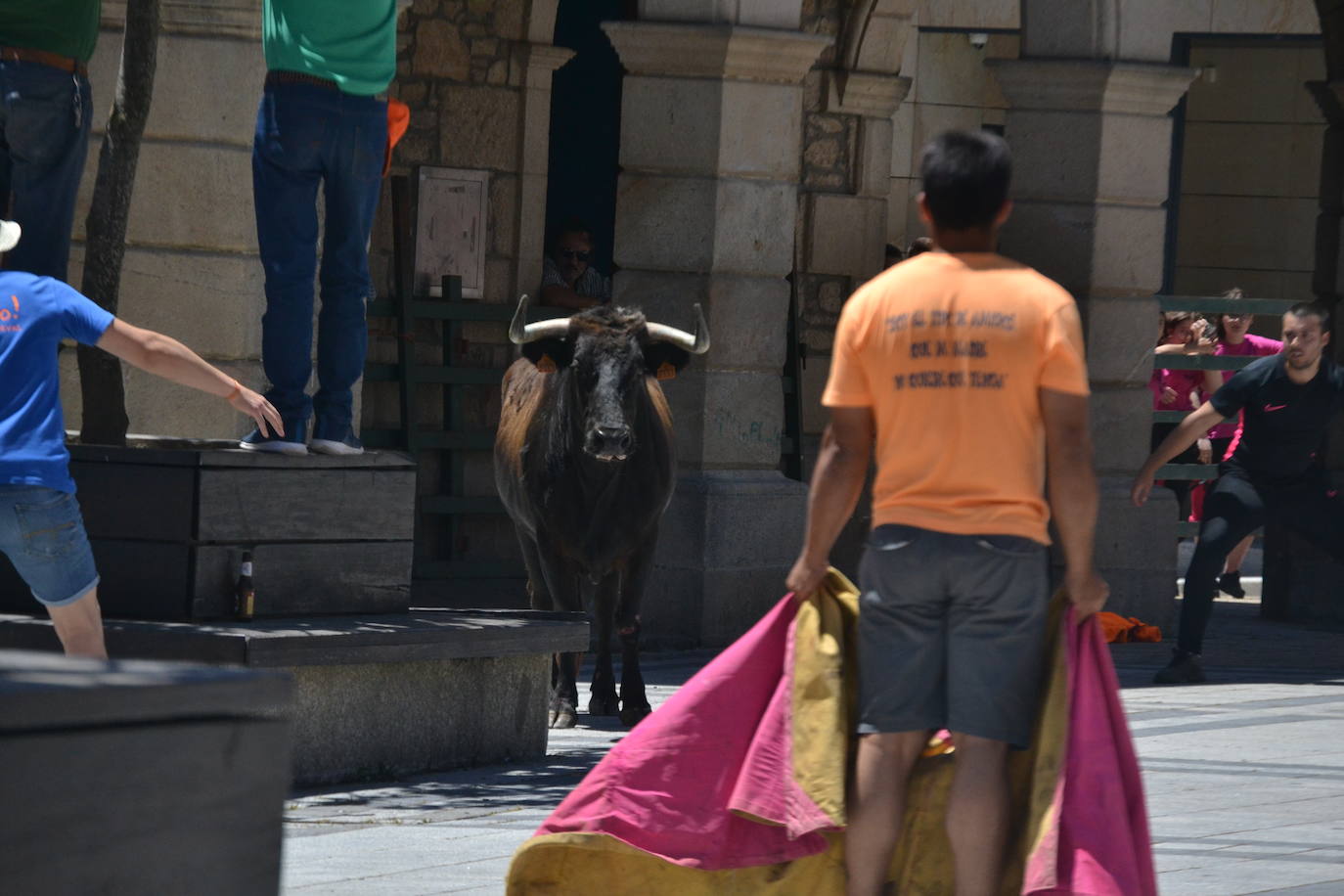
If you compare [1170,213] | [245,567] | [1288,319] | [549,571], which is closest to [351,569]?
[245,567]

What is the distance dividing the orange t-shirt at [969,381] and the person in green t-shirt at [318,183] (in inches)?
Result: 138

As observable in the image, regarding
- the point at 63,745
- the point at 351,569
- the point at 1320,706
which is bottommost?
the point at 1320,706

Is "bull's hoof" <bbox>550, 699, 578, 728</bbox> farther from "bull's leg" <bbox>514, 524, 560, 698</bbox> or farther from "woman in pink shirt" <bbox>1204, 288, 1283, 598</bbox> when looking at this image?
"woman in pink shirt" <bbox>1204, 288, 1283, 598</bbox>

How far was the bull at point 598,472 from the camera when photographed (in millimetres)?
10008

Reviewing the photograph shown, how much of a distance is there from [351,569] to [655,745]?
324cm

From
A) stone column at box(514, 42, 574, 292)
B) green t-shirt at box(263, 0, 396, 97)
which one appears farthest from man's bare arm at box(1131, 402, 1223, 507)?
stone column at box(514, 42, 574, 292)

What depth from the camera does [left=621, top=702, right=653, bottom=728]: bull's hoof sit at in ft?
32.6

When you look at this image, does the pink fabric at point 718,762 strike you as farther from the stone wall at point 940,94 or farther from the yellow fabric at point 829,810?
the stone wall at point 940,94

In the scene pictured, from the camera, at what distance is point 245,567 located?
7.95 metres

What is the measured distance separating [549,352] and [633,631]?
120 cm

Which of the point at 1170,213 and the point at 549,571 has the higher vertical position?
the point at 1170,213

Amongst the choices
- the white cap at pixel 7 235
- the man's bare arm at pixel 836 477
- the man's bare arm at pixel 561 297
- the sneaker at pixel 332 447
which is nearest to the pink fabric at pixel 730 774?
the man's bare arm at pixel 836 477

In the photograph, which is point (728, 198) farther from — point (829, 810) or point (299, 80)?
point (829, 810)

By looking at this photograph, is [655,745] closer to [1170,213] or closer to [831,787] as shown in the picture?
[831,787]
